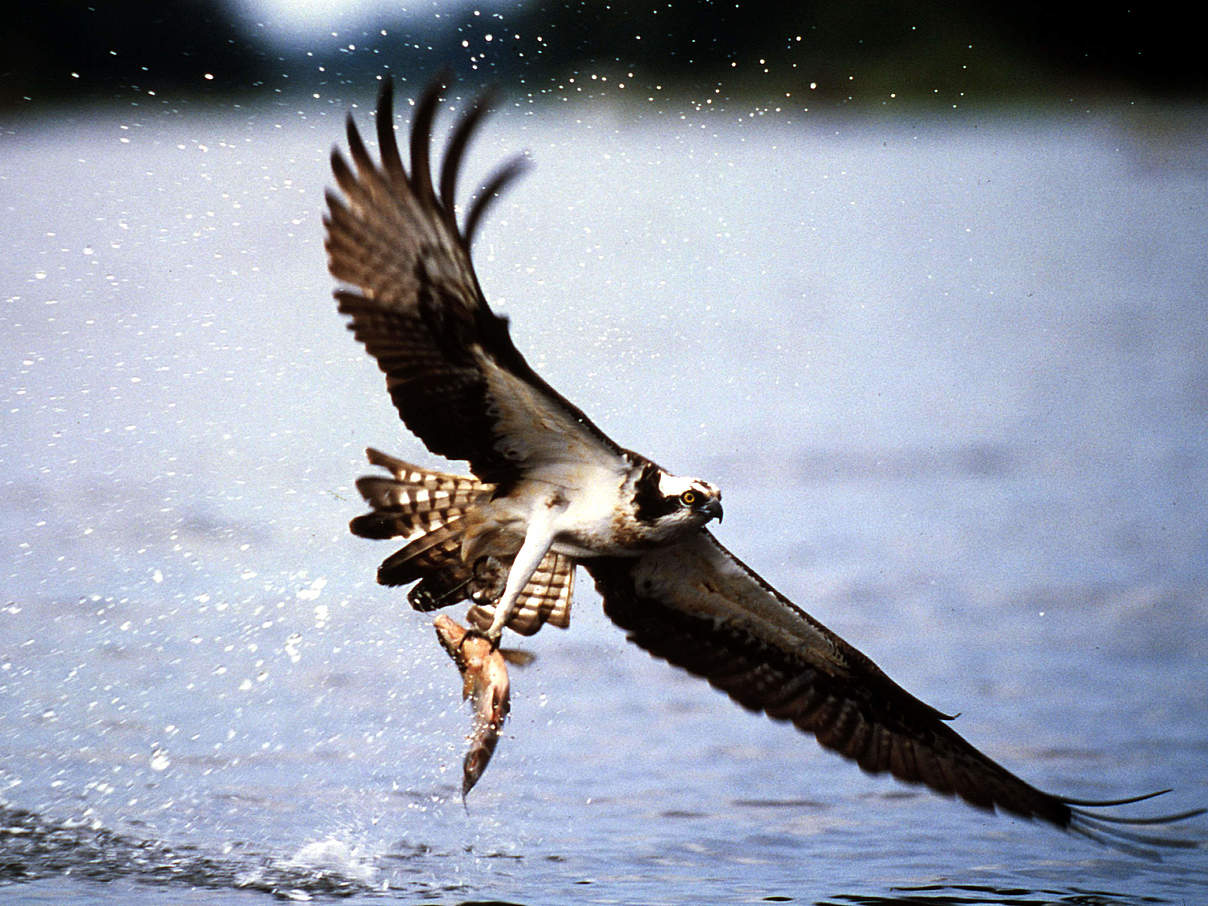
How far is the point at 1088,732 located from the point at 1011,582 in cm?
322

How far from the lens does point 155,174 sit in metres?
33.9

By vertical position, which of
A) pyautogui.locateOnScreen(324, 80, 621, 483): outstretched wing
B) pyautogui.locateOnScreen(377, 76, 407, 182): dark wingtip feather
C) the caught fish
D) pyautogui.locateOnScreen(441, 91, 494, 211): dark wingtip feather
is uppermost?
pyautogui.locateOnScreen(377, 76, 407, 182): dark wingtip feather

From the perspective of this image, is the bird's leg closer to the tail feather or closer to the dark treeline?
the tail feather

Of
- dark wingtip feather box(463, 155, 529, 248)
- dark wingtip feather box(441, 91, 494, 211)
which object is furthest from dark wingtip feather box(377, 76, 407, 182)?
dark wingtip feather box(463, 155, 529, 248)

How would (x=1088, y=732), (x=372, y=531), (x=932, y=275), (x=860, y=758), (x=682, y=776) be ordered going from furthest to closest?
(x=932, y=275), (x=1088, y=732), (x=682, y=776), (x=860, y=758), (x=372, y=531)

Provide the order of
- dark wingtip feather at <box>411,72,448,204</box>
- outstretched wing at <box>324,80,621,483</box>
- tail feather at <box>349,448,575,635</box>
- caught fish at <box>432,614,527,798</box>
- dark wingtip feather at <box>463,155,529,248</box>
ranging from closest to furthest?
1. dark wingtip feather at <box>463,155,529,248</box>
2. dark wingtip feather at <box>411,72,448,204</box>
3. outstretched wing at <box>324,80,621,483</box>
4. caught fish at <box>432,614,527,798</box>
5. tail feather at <box>349,448,575,635</box>

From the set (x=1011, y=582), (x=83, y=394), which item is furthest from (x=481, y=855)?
(x=83, y=394)

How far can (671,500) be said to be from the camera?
7199mm

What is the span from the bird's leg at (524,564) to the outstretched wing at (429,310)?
327mm

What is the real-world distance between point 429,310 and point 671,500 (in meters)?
1.24

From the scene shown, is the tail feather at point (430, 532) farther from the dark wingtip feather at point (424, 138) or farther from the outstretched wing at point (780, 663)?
the dark wingtip feather at point (424, 138)

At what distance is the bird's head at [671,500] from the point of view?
283 inches

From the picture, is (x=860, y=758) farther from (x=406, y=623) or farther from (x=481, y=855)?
(x=406, y=623)

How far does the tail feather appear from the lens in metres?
7.39
